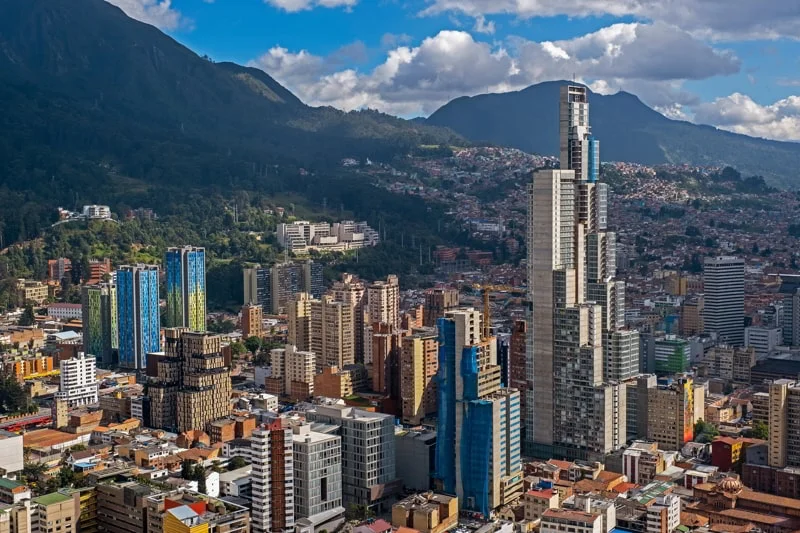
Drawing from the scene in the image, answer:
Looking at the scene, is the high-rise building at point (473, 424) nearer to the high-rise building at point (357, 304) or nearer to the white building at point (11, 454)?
the white building at point (11, 454)

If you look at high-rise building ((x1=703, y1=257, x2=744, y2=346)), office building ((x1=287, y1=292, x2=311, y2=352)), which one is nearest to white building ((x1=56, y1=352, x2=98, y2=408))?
office building ((x1=287, y1=292, x2=311, y2=352))

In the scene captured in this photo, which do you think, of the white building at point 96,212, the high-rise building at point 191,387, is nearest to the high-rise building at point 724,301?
the high-rise building at point 191,387

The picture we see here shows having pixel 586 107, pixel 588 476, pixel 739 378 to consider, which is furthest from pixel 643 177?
pixel 588 476

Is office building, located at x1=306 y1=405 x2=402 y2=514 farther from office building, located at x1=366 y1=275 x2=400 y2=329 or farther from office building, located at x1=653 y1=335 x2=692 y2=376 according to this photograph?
office building, located at x1=366 y1=275 x2=400 y2=329

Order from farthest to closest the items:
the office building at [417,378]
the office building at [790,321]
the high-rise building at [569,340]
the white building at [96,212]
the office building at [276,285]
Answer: the white building at [96,212] < the office building at [276,285] < the office building at [790,321] < the office building at [417,378] < the high-rise building at [569,340]

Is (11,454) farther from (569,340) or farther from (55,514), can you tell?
(569,340)

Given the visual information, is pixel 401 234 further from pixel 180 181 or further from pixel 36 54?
pixel 36 54
